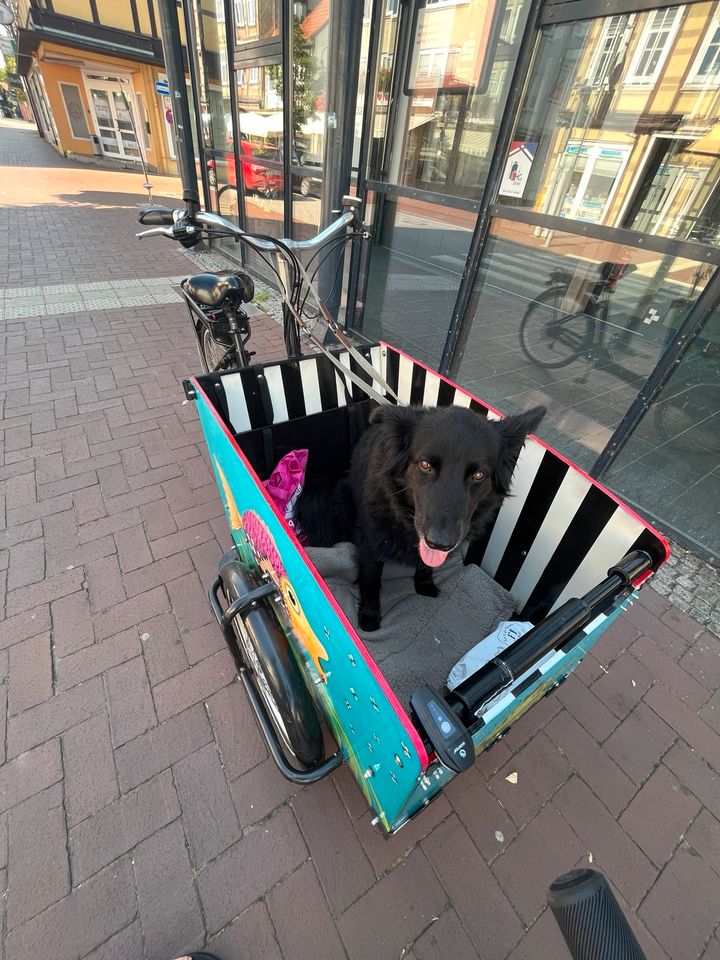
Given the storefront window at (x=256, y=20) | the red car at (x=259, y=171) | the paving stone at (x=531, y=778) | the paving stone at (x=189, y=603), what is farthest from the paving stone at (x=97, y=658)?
the storefront window at (x=256, y=20)

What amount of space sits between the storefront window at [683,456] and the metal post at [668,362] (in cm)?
11

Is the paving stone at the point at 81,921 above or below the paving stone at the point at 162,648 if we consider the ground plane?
above

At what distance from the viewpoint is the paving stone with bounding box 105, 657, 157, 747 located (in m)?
1.88

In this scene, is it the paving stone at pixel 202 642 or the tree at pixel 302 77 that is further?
the tree at pixel 302 77

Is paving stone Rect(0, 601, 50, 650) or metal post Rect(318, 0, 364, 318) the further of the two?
metal post Rect(318, 0, 364, 318)

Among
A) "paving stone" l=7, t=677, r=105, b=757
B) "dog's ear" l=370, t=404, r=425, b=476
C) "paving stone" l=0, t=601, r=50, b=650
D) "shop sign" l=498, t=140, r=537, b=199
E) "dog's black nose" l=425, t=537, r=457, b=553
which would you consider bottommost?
"paving stone" l=0, t=601, r=50, b=650

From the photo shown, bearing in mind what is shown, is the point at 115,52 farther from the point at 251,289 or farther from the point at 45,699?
the point at 45,699

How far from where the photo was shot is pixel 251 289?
2.73 metres

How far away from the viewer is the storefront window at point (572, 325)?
3139 millimetres

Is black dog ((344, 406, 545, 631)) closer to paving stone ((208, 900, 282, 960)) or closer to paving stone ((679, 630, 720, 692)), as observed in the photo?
paving stone ((208, 900, 282, 960))

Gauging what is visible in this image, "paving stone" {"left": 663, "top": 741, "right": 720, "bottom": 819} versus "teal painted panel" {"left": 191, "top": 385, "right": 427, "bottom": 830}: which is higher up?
"teal painted panel" {"left": 191, "top": 385, "right": 427, "bottom": 830}

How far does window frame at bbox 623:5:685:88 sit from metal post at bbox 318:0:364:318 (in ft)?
7.76

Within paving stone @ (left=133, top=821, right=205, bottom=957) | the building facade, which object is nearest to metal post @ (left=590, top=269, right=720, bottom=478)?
paving stone @ (left=133, top=821, right=205, bottom=957)

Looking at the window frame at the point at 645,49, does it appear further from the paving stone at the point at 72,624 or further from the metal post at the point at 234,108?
the paving stone at the point at 72,624
